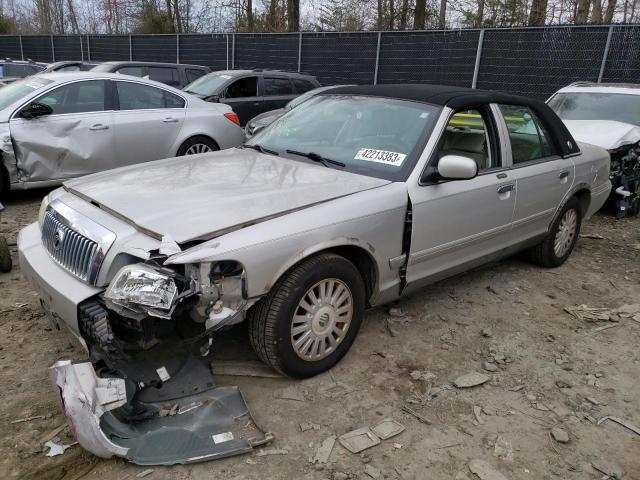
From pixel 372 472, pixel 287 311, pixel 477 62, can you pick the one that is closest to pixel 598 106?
pixel 477 62

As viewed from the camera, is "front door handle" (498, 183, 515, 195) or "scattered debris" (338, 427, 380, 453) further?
"front door handle" (498, 183, 515, 195)

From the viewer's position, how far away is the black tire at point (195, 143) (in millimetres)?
7078

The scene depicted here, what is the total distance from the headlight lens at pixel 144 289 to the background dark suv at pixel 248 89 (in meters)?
7.69

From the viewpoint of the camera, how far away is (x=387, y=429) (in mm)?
2795

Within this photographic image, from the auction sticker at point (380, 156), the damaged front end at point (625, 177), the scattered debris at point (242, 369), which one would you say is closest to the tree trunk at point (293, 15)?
the damaged front end at point (625, 177)

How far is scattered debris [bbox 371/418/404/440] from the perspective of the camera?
9.01ft

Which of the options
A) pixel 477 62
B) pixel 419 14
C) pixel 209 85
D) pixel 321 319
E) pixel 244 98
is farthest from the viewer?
pixel 419 14

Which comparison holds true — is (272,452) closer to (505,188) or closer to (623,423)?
(623,423)

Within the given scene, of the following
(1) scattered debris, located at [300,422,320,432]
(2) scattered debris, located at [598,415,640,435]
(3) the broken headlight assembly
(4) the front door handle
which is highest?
(4) the front door handle

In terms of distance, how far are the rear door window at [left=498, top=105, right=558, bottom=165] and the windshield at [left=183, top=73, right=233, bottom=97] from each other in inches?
261

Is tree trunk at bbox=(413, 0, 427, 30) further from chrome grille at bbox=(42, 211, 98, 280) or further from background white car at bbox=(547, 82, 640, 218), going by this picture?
chrome grille at bbox=(42, 211, 98, 280)

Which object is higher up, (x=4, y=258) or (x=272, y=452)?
(x=4, y=258)

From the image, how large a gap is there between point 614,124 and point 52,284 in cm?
725

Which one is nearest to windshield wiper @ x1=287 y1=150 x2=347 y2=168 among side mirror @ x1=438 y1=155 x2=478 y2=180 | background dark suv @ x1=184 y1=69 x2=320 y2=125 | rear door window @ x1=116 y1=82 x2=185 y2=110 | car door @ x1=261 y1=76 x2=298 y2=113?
side mirror @ x1=438 y1=155 x2=478 y2=180
